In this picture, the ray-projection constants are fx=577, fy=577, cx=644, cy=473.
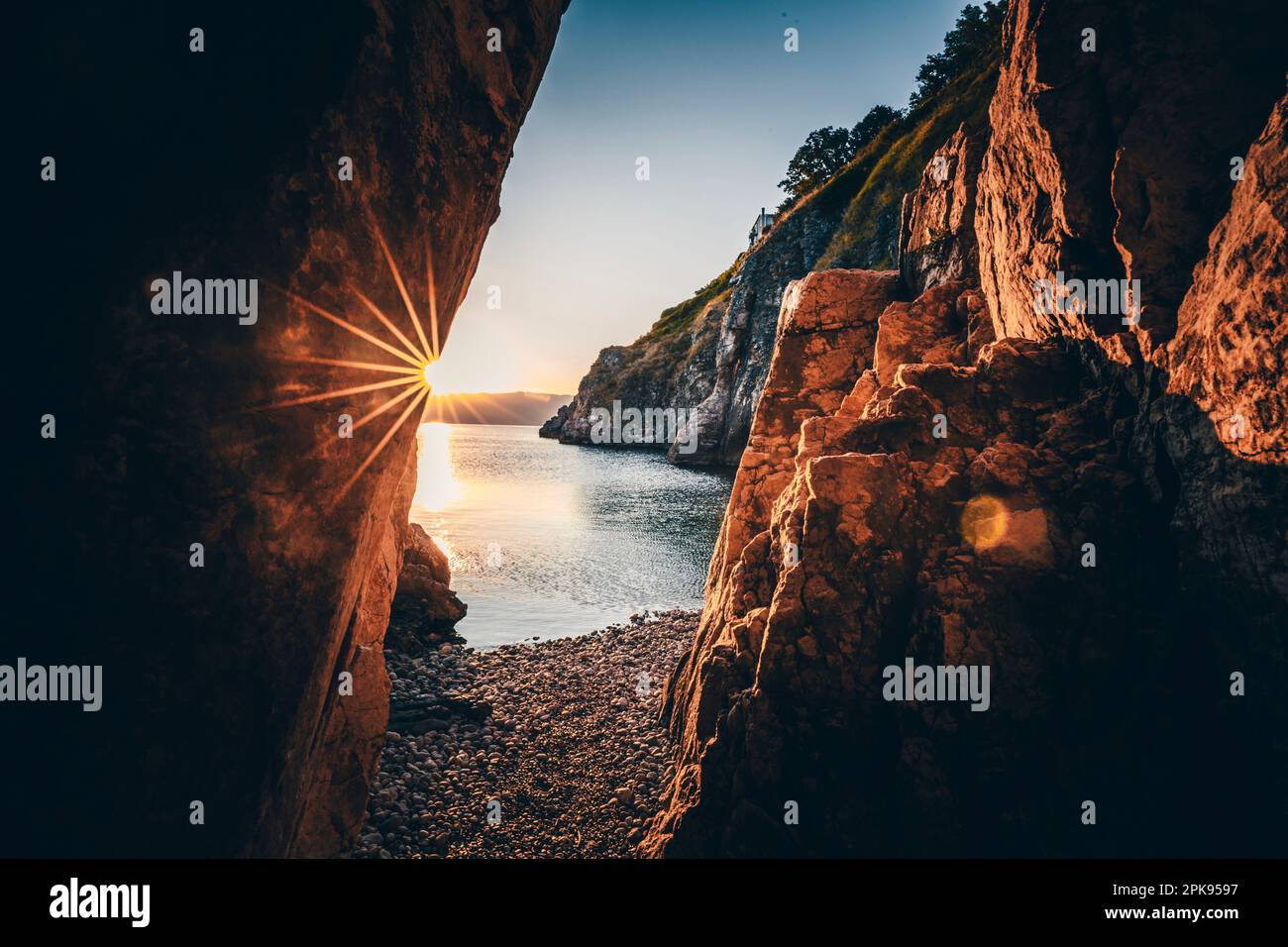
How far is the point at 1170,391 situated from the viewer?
27.4ft

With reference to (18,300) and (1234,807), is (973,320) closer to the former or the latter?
(1234,807)

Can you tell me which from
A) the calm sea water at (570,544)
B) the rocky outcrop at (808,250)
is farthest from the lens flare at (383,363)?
the rocky outcrop at (808,250)

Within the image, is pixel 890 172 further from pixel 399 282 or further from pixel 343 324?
pixel 343 324

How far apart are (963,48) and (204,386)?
4227 inches

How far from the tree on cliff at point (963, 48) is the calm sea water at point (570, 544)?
66.0 metres

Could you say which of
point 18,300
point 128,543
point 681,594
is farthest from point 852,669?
point 681,594

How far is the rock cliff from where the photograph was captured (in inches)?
290

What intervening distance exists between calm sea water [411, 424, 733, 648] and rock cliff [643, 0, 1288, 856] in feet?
57.3

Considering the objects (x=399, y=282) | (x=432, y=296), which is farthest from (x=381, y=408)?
(x=432, y=296)

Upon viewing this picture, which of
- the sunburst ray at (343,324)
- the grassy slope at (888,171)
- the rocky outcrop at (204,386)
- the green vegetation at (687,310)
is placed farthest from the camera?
the green vegetation at (687,310)

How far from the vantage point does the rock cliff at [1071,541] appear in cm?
736

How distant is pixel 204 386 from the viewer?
7430 millimetres

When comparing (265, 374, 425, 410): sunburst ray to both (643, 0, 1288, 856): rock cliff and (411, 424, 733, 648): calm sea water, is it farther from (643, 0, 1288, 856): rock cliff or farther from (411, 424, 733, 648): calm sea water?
(411, 424, 733, 648): calm sea water

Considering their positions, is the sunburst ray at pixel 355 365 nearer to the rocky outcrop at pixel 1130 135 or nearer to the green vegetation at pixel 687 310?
the rocky outcrop at pixel 1130 135
